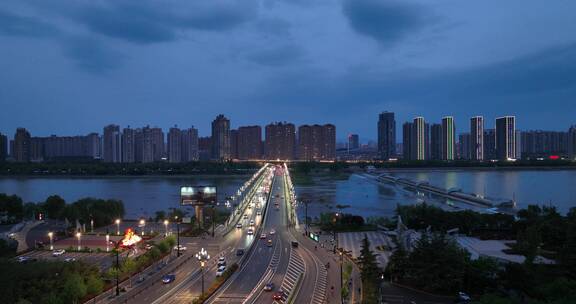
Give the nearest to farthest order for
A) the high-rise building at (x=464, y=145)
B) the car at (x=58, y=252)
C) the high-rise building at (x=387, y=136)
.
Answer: the car at (x=58, y=252) < the high-rise building at (x=464, y=145) < the high-rise building at (x=387, y=136)

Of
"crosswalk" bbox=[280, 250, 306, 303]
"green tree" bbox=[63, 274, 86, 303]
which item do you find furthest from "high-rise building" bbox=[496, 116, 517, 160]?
"green tree" bbox=[63, 274, 86, 303]

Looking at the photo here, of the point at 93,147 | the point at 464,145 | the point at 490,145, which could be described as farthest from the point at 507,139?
the point at 93,147

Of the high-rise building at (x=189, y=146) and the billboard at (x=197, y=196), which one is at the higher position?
the high-rise building at (x=189, y=146)

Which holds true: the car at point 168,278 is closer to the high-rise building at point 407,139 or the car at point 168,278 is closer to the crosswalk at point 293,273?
the crosswalk at point 293,273

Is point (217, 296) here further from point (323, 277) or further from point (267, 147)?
point (267, 147)

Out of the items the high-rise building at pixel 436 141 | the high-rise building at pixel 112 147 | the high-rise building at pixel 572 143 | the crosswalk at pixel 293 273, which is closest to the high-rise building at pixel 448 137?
the high-rise building at pixel 436 141

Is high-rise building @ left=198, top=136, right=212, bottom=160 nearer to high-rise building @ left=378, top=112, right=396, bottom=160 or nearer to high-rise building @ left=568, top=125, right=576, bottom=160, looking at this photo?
high-rise building @ left=378, top=112, right=396, bottom=160

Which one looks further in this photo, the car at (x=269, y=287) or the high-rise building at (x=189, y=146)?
the high-rise building at (x=189, y=146)

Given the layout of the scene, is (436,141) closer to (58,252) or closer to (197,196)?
(197,196)
